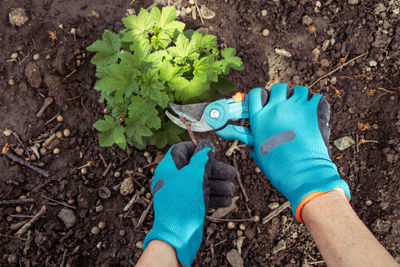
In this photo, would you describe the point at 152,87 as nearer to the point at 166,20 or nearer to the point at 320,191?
the point at 166,20

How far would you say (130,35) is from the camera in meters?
2.43

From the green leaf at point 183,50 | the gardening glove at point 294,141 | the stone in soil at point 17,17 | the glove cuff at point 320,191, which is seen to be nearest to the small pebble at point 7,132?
the stone in soil at point 17,17

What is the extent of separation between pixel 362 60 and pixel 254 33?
3.80 ft

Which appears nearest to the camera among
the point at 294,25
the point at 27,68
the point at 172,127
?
the point at 172,127

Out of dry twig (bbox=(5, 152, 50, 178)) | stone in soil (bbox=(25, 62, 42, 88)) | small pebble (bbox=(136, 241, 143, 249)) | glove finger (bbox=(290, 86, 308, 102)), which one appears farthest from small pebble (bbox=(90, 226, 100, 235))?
glove finger (bbox=(290, 86, 308, 102))

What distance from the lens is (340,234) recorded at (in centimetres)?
191

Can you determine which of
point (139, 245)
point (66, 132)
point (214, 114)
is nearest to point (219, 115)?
point (214, 114)

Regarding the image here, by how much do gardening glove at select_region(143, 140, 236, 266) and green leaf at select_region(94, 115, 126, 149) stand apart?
1.34 feet

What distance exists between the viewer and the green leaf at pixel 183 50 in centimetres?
231

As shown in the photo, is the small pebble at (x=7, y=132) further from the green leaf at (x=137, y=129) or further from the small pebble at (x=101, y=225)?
the green leaf at (x=137, y=129)

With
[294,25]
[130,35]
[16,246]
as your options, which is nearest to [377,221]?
Result: [294,25]

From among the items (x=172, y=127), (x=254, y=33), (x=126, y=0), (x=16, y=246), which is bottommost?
(x=16, y=246)

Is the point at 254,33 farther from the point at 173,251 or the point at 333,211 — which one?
the point at 173,251

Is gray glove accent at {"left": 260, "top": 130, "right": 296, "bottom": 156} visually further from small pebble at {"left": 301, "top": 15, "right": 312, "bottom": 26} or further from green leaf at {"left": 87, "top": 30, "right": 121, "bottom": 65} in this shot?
small pebble at {"left": 301, "top": 15, "right": 312, "bottom": 26}
